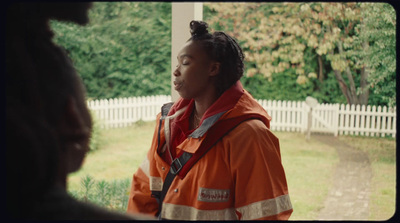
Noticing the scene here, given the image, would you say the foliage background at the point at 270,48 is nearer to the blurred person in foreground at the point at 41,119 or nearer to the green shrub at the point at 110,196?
the green shrub at the point at 110,196

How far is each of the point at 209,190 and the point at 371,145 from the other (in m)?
6.51

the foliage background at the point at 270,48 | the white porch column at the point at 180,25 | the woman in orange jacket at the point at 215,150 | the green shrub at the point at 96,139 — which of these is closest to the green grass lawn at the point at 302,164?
the green shrub at the point at 96,139

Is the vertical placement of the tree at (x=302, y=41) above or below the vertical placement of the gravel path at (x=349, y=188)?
above

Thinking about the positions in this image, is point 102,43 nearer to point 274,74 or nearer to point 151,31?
point 151,31

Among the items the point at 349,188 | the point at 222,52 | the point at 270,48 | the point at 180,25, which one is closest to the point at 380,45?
the point at 349,188

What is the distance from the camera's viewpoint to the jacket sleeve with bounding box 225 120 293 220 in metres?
1.41

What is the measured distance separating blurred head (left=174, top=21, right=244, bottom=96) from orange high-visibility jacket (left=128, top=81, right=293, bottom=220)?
0.20ft

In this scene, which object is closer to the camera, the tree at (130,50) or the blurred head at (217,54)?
the blurred head at (217,54)

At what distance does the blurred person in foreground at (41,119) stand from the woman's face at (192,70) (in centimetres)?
102

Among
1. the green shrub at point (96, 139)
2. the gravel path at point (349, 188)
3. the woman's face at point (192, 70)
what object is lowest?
the gravel path at point (349, 188)

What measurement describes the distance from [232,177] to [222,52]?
0.41m

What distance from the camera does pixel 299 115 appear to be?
27.6 feet

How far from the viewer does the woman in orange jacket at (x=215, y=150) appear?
141 cm

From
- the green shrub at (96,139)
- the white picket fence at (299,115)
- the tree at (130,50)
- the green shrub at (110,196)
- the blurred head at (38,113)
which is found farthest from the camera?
the tree at (130,50)
